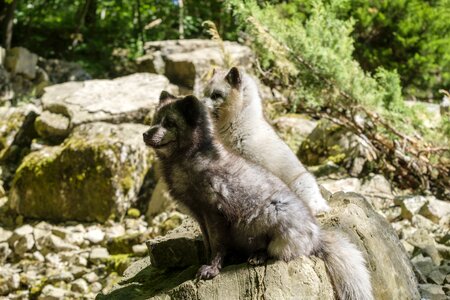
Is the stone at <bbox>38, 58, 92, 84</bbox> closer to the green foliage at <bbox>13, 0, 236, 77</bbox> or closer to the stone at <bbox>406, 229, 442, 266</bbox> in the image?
the green foliage at <bbox>13, 0, 236, 77</bbox>

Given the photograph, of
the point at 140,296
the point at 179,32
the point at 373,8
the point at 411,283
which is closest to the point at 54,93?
the point at 179,32

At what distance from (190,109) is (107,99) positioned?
232 inches

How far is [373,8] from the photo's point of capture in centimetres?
988

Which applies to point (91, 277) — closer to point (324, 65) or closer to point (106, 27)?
point (324, 65)

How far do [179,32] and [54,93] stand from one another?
4.71 m

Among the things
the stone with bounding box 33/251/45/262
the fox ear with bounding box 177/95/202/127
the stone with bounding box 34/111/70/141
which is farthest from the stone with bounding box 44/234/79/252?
the fox ear with bounding box 177/95/202/127

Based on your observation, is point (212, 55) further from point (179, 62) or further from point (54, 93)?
point (54, 93)

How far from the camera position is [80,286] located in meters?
6.79

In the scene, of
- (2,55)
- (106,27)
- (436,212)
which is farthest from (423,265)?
(106,27)

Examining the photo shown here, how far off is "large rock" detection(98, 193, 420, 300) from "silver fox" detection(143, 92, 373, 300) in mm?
94

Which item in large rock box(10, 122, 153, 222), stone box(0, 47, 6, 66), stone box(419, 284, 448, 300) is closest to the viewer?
stone box(419, 284, 448, 300)

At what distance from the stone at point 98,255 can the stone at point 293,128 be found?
11.3 feet

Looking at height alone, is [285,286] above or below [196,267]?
above

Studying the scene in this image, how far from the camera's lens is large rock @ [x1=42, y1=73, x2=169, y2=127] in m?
8.94
